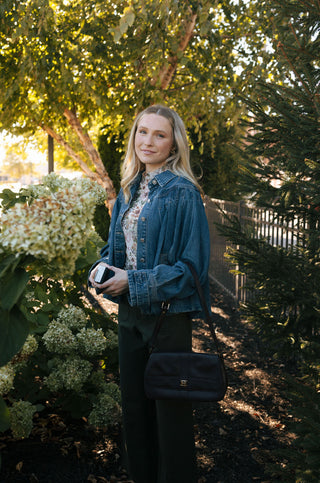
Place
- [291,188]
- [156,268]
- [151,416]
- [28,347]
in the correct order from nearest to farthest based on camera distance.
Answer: [156,268]
[151,416]
[291,188]
[28,347]

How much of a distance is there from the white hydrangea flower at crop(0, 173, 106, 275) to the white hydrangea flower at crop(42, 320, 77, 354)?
1.75 meters

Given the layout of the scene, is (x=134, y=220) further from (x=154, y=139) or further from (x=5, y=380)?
(x=5, y=380)

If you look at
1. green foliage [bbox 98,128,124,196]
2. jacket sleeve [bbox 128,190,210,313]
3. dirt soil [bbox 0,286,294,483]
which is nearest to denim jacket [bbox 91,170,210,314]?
jacket sleeve [bbox 128,190,210,313]

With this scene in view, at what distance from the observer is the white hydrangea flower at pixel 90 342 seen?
9.92 feet

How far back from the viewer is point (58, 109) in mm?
7031

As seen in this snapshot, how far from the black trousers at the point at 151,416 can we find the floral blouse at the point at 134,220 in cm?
24

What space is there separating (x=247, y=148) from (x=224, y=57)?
4.77m

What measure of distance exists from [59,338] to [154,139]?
1.44 m

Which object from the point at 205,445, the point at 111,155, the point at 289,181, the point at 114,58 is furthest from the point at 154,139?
the point at 111,155

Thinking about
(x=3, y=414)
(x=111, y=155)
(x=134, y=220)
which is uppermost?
(x=111, y=155)

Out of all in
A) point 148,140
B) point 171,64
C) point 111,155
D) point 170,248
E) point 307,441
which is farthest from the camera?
point 111,155

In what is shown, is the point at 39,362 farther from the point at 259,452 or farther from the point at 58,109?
the point at 58,109

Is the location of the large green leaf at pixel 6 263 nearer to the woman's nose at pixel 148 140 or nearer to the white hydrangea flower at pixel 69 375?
the woman's nose at pixel 148 140

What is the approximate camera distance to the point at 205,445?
3.18 m
